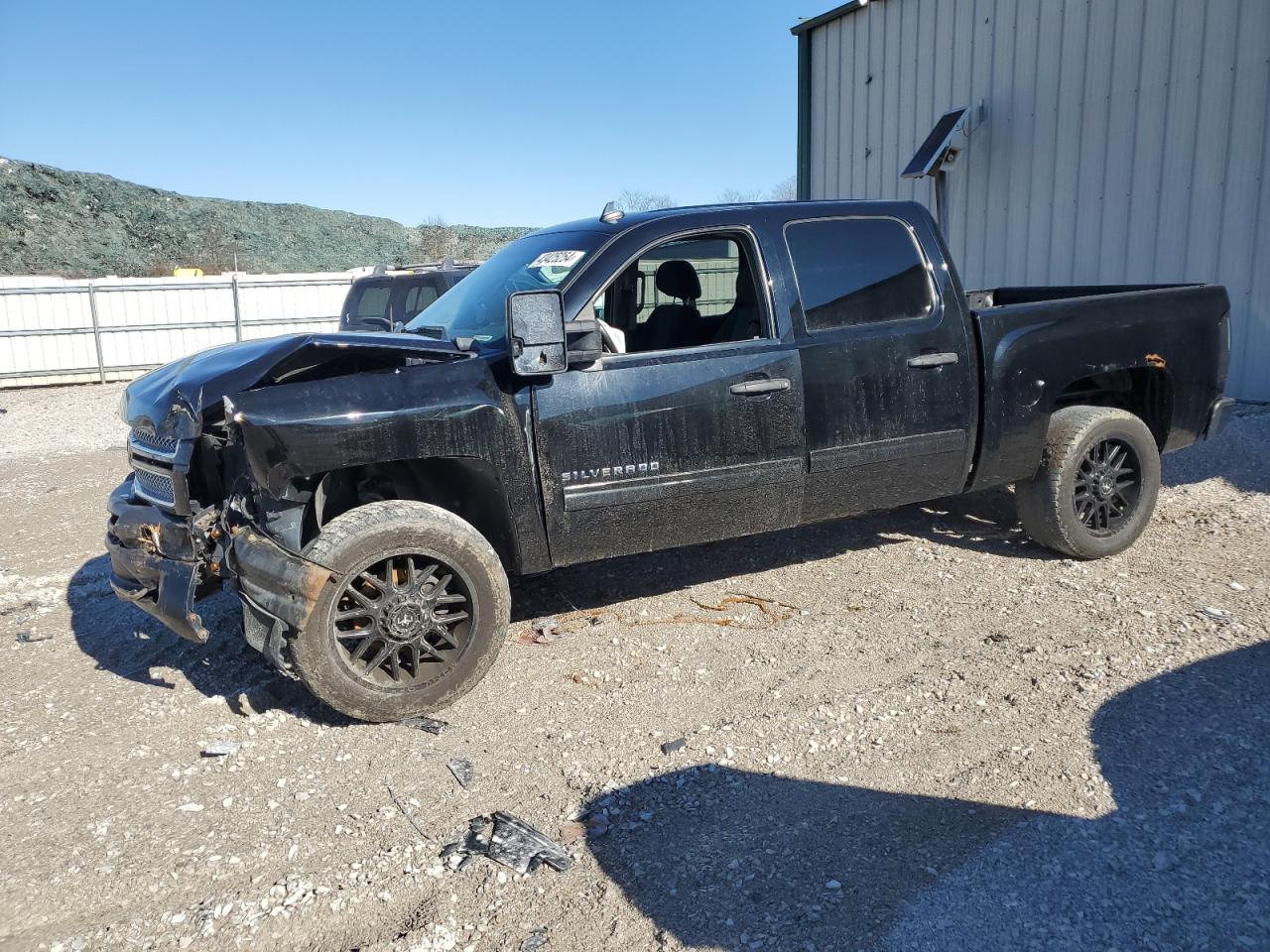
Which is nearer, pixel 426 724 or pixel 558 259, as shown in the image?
pixel 426 724

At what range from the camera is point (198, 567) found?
12.6ft

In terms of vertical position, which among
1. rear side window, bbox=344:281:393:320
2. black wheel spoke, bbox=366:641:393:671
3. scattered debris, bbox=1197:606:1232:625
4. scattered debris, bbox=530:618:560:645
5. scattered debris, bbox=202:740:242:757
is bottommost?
scattered debris, bbox=202:740:242:757

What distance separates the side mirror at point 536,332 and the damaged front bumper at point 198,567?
3.62 feet

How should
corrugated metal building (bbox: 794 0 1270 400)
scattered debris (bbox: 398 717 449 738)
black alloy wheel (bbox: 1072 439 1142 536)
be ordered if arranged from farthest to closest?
corrugated metal building (bbox: 794 0 1270 400)
black alloy wheel (bbox: 1072 439 1142 536)
scattered debris (bbox: 398 717 449 738)

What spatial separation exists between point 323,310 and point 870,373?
18.6 m

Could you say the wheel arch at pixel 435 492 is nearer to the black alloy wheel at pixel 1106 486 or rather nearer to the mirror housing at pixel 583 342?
the mirror housing at pixel 583 342

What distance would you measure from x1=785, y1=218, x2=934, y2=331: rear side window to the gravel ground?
1480 millimetres

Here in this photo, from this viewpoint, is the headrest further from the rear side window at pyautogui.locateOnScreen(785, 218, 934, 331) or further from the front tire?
the front tire

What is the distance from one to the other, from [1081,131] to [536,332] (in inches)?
357

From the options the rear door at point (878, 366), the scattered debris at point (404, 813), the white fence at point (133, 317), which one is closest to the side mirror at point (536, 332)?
the rear door at point (878, 366)

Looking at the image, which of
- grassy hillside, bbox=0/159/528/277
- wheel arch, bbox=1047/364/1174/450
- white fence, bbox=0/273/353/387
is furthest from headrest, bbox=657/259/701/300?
grassy hillside, bbox=0/159/528/277

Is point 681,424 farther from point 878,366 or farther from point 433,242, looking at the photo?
point 433,242

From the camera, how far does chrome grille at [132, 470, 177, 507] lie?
396 cm

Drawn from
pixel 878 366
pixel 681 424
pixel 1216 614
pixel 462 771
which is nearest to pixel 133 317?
pixel 681 424
